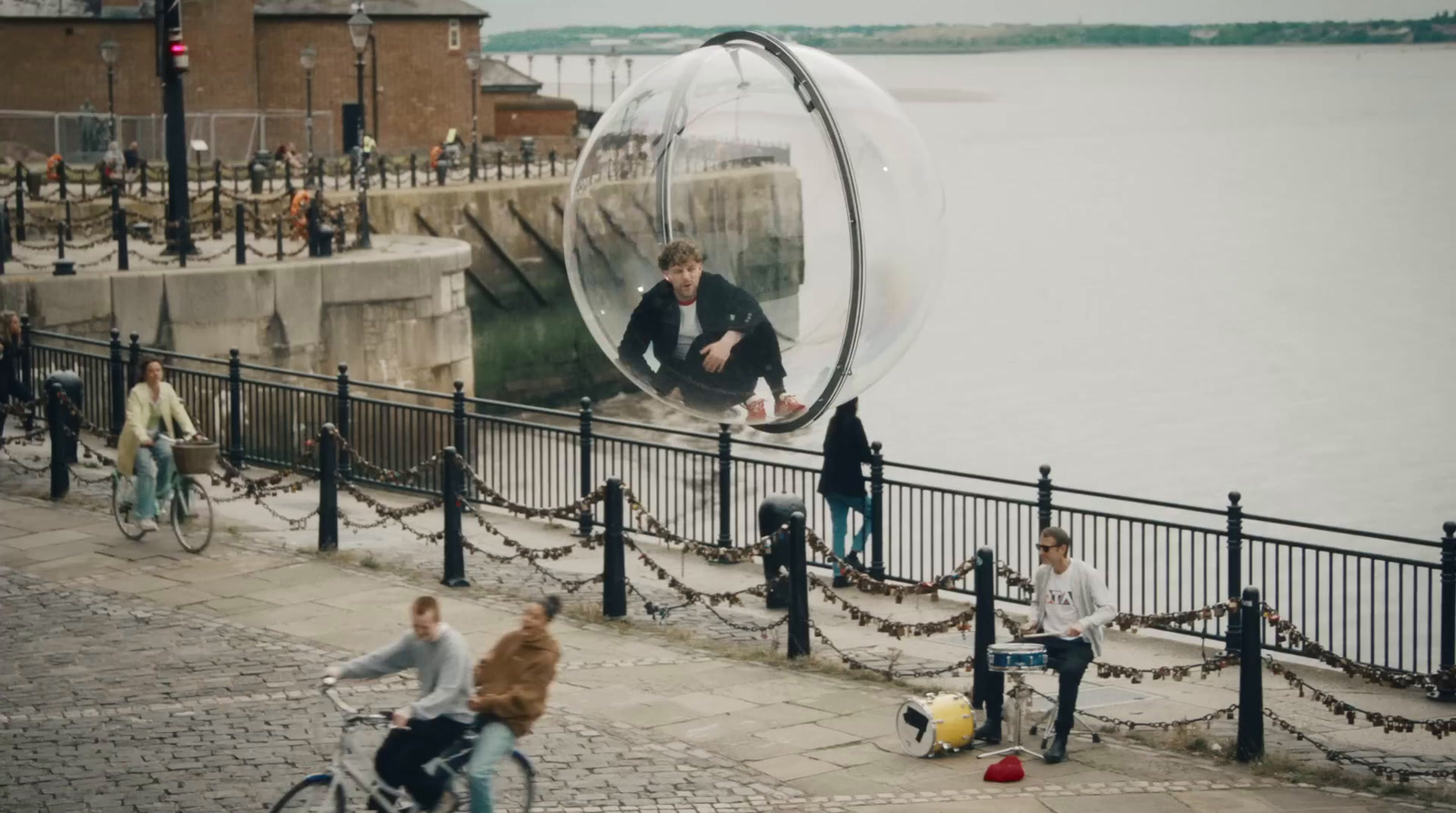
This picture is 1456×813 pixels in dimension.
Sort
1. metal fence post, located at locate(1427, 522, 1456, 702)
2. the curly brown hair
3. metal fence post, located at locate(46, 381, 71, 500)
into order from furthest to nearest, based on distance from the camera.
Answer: metal fence post, located at locate(46, 381, 71, 500), metal fence post, located at locate(1427, 522, 1456, 702), the curly brown hair

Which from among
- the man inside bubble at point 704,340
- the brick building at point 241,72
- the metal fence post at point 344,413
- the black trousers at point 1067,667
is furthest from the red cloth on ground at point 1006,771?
the brick building at point 241,72

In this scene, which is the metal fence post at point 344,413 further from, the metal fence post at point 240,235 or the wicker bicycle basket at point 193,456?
the metal fence post at point 240,235

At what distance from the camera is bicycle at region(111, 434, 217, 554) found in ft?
50.9

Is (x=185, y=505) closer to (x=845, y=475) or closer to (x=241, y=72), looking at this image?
(x=845, y=475)

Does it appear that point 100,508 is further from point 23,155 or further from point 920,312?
point 23,155

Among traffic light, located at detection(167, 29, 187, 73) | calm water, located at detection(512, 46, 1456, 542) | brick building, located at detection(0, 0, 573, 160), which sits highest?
brick building, located at detection(0, 0, 573, 160)

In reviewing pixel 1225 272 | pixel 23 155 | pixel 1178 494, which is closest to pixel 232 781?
pixel 1178 494

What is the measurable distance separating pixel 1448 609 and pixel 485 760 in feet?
23.4

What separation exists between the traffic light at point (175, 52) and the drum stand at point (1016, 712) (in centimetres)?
1975

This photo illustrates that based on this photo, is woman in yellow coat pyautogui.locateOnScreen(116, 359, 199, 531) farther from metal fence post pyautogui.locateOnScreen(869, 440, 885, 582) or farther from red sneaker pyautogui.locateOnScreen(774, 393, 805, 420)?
red sneaker pyautogui.locateOnScreen(774, 393, 805, 420)

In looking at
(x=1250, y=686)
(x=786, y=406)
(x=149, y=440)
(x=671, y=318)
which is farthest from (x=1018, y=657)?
(x=149, y=440)

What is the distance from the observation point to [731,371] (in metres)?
8.91

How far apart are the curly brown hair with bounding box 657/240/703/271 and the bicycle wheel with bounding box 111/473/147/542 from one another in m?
8.70

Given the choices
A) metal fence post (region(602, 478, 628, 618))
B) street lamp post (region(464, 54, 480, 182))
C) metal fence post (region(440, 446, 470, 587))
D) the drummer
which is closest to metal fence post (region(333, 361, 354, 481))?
metal fence post (region(440, 446, 470, 587))
